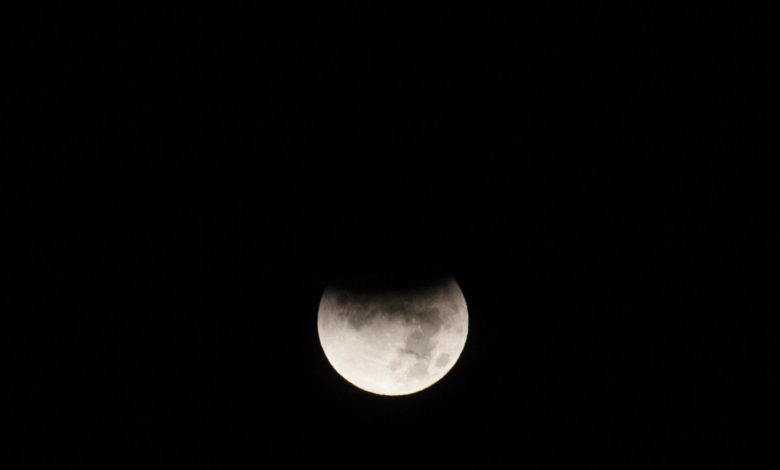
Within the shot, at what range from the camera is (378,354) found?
369 centimetres

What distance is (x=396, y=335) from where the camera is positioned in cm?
367

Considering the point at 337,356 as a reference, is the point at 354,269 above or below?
above

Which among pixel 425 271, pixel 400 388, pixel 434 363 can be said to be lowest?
pixel 400 388

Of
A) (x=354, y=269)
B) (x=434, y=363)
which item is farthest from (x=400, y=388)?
(x=354, y=269)

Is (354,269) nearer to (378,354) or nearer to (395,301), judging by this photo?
(395,301)

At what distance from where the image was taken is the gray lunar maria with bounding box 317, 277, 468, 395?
12.0 ft

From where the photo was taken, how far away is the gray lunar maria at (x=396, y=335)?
3.67 metres

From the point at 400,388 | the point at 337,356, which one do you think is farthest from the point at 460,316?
the point at 337,356

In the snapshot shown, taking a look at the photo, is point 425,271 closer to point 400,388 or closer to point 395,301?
point 395,301

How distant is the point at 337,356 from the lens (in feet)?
12.8

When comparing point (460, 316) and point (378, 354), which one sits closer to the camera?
point (378, 354)

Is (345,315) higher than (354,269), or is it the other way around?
(354,269)

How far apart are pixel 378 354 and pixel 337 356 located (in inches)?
15.9

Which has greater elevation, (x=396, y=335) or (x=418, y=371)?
(x=396, y=335)
